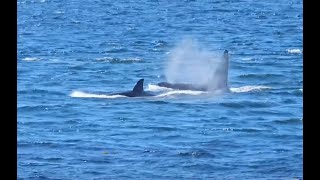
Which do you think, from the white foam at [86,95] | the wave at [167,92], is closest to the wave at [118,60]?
the wave at [167,92]

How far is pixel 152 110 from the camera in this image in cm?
2230

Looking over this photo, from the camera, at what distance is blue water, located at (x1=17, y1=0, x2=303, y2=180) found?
45.0 feet

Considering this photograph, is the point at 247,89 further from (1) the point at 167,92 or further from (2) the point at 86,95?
(2) the point at 86,95

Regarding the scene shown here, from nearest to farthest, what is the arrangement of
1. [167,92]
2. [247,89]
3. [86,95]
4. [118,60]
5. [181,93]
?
[181,93] → [167,92] → [86,95] → [247,89] → [118,60]

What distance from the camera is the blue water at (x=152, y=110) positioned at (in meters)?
13.7

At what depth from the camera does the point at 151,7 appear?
80.8 m

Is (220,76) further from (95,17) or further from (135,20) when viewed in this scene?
(95,17)

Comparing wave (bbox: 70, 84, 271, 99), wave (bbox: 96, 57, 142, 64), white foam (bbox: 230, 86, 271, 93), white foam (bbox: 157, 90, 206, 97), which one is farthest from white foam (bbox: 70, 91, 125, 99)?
wave (bbox: 96, 57, 142, 64)

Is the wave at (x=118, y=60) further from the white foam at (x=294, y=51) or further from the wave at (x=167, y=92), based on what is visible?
the wave at (x=167, y=92)

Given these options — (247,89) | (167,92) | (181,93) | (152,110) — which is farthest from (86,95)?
(247,89)

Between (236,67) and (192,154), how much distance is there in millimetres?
18844

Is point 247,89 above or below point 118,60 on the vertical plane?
above

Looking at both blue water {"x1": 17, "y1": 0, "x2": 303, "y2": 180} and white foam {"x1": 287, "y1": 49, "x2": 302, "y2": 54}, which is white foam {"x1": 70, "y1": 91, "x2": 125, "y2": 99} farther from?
white foam {"x1": 287, "y1": 49, "x2": 302, "y2": 54}
